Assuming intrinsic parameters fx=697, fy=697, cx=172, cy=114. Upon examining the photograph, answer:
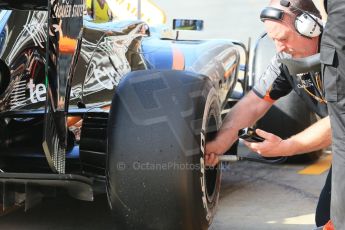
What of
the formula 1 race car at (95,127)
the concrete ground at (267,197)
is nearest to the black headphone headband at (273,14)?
the formula 1 race car at (95,127)

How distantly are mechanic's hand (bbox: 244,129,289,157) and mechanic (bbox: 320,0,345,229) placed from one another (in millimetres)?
470

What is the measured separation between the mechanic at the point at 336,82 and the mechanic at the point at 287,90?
1.40 feet

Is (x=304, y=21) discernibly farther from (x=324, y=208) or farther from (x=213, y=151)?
(x=324, y=208)

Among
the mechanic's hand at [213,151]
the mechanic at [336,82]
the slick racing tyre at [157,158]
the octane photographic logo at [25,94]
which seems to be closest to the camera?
the mechanic at [336,82]

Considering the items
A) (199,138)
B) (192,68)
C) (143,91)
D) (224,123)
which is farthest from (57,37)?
(192,68)

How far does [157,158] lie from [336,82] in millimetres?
906

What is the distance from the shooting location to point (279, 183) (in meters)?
5.46

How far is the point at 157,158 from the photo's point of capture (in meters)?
3.05

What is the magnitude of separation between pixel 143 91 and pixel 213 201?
678 millimetres

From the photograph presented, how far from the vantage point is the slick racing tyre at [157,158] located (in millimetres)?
3047

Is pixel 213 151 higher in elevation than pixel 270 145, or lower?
lower

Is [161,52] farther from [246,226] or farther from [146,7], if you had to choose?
[146,7]

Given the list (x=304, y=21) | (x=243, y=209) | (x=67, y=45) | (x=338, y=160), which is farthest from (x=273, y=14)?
(x=243, y=209)

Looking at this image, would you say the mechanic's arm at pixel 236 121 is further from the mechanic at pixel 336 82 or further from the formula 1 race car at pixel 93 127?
the mechanic at pixel 336 82
